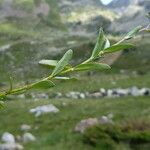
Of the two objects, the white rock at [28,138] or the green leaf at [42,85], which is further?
the white rock at [28,138]

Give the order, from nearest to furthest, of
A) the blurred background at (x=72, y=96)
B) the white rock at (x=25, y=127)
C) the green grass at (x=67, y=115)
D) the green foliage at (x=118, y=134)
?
the blurred background at (x=72, y=96), the green foliage at (x=118, y=134), the green grass at (x=67, y=115), the white rock at (x=25, y=127)

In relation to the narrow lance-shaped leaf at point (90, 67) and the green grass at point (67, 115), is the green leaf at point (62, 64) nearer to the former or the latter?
the narrow lance-shaped leaf at point (90, 67)

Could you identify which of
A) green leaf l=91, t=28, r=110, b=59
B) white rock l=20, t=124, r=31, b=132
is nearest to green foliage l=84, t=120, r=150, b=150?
white rock l=20, t=124, r=31, b=132

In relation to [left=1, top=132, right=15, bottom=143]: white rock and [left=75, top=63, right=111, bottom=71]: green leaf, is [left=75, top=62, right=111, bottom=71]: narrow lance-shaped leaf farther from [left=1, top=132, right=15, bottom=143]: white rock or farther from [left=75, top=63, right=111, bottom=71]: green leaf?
[left=1, top=132, right=15, bottom=143]: white rock

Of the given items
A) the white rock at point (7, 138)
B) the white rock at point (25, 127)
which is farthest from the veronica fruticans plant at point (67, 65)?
the white rock at point (25, 127)

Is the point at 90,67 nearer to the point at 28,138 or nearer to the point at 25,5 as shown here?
the point at 28,138

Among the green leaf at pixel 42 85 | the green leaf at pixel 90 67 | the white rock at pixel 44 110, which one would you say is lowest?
the white rock at pixel 44 110

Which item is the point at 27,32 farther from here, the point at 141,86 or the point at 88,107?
the point at 88,107

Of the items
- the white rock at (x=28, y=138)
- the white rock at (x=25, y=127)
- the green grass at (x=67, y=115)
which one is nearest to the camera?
the white rock at (x=28, y=138)

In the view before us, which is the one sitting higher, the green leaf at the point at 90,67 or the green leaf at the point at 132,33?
the green leaf at the point at 132,33
